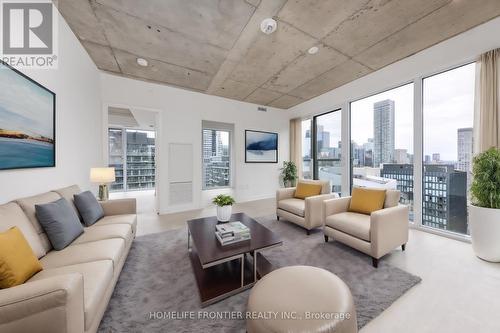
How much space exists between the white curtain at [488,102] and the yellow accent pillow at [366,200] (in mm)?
1460

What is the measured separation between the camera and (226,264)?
202 cm

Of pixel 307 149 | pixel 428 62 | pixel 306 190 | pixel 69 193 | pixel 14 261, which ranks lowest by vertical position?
pixel 14 261

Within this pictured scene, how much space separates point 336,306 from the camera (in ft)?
3.31

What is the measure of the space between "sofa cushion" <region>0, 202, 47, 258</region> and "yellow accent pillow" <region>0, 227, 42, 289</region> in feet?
0.50

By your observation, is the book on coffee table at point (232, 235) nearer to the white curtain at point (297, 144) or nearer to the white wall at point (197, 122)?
the white wall at point (197, 122)

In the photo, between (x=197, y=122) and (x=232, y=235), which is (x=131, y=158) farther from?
(x=232, y=235)

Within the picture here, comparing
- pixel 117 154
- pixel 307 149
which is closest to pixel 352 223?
pixel 307 149

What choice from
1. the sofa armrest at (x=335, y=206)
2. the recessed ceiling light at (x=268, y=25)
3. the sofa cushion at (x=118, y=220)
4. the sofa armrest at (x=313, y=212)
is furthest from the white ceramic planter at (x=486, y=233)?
the sofa cushion at (x=118, y=220)

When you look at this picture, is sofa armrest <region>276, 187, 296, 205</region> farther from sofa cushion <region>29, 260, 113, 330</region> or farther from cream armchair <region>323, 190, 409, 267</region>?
sofa cushion <region>29, 260, 113, 330</region>

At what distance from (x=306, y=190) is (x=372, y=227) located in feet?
4.97

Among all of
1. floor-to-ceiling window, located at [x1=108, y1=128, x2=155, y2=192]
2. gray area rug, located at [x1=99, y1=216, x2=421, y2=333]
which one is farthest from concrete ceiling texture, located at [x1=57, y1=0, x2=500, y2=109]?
floor-to-ceiling window, located at [x1=108, y1=128, x2=155, y2=192]

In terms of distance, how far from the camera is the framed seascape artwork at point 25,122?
1.56 meters

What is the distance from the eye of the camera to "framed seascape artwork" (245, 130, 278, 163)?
5441mm

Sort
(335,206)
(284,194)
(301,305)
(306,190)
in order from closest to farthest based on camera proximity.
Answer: (301,305) < (335,206) < (306,190) < (284,194)
